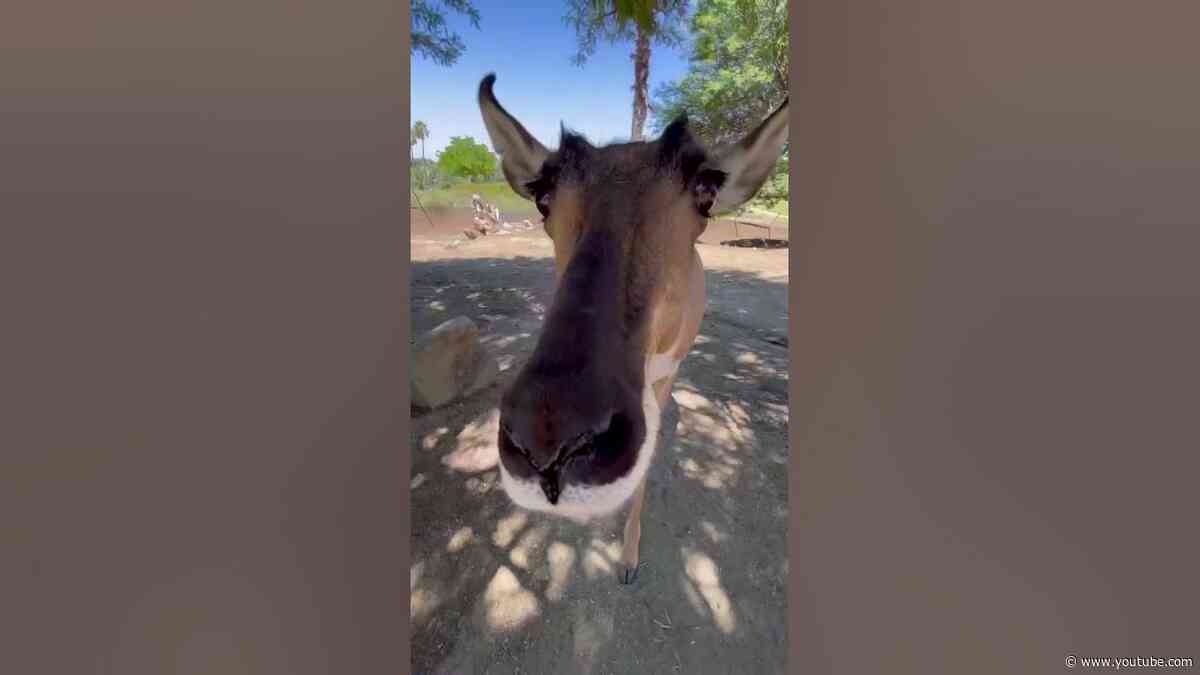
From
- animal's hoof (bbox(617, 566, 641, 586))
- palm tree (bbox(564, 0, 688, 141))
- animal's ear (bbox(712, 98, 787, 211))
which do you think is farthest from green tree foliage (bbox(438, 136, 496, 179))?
animal's hoof (bbox(617, 566, 641, 586))

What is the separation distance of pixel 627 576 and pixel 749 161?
5.57 feet

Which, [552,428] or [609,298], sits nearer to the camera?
[552,428]

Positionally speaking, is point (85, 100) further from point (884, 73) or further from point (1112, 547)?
point (1112, 547)

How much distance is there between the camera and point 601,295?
1493 mm

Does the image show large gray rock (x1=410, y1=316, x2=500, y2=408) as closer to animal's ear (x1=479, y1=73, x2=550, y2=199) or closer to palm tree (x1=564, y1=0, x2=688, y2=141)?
animal's ear (x1=479, y1=73, x2=550, y2=199)

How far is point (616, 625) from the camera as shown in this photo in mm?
1739

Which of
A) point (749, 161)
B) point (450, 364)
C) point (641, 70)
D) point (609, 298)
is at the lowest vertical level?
point (450, 364)

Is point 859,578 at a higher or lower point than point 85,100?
lower

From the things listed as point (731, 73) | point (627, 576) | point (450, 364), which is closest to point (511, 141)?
point (731, 73)

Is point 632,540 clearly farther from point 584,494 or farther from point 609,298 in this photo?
point 609,298

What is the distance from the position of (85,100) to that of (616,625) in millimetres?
2032

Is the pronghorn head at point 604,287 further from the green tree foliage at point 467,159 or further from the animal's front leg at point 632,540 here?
the animal's front leg at point 632,540

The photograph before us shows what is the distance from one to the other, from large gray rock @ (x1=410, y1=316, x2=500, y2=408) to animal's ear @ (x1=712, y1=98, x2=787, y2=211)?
1.50m

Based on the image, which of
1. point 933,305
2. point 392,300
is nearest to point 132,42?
point 392,300
